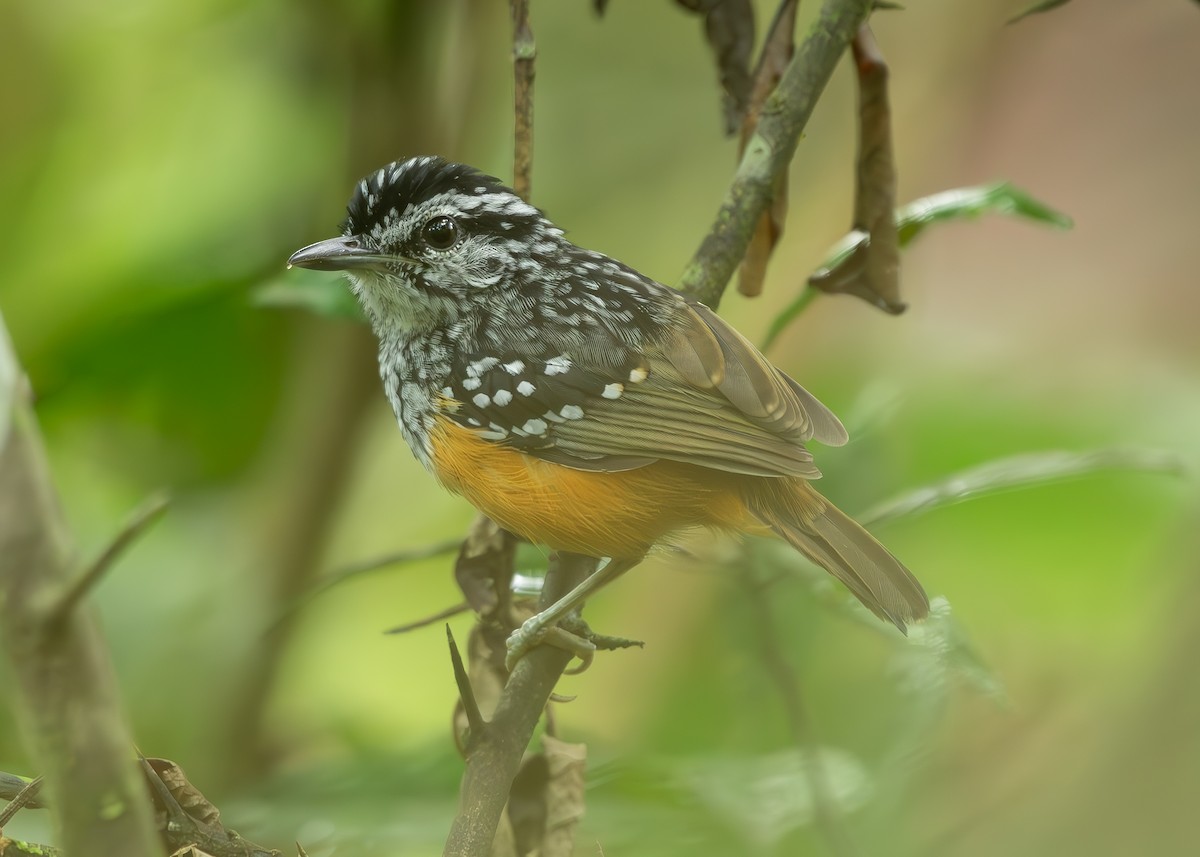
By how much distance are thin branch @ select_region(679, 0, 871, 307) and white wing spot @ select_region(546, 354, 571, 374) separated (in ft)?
1.36

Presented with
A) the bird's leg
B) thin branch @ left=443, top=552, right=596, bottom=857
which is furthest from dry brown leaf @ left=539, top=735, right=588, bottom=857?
the bird's leg

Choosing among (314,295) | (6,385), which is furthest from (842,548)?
(6,385)

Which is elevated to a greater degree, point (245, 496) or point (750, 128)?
point (750, 128)

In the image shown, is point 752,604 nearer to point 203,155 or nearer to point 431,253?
point 431,253

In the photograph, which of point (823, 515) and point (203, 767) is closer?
point (823, 515)

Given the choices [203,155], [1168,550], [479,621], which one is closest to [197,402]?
[203,155]

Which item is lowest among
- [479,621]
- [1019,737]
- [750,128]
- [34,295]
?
[1019,737]

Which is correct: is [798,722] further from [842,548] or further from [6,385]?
[6,385]

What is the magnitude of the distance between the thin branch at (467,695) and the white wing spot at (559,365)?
74cm

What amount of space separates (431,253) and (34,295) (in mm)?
1636

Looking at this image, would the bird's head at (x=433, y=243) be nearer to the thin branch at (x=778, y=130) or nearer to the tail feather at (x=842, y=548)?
the thin branch at (x=778, y=130)

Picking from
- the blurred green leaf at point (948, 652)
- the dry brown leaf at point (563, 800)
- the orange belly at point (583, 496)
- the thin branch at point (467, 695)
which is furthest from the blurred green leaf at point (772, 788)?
the thin branch at point (467, 695)

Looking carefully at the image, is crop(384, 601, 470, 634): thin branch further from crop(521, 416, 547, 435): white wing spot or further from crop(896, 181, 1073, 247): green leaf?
crop(896, 181, 1073, 247): green leaf

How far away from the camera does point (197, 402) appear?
372cm
